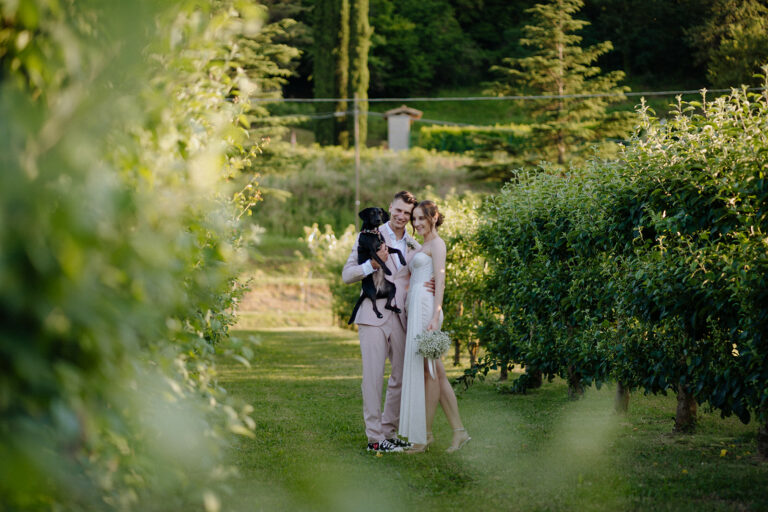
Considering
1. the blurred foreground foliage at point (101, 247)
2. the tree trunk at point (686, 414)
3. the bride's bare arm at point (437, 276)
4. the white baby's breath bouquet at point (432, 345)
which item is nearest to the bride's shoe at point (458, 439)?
the white baby's breath bouquet at point (432, 345)

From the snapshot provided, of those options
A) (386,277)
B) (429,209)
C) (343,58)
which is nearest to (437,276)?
(386,277)

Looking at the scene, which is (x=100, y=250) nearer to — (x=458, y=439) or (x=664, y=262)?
(x=664, y=262)

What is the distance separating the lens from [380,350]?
662 centimetres

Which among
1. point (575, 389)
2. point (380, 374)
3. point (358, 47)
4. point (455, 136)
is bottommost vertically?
point (575, 389)

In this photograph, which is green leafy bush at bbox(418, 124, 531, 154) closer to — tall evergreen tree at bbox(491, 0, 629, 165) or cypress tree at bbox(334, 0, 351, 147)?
cypress tree at bbox(334, 0, 351, 147)

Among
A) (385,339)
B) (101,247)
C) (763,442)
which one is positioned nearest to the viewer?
(101,247)

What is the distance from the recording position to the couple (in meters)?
6.35

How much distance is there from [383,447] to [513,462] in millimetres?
1157

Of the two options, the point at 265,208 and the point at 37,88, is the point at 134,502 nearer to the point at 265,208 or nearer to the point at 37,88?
the point at 37,88

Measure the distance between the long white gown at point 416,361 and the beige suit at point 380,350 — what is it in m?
0.20

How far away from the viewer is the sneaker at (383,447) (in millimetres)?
6400

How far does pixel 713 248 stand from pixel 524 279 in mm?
3489

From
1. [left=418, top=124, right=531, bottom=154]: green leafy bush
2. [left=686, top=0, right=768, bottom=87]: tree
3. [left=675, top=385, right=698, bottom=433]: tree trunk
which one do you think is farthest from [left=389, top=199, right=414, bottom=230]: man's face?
[left=418, top=124, right=531, bottom=154]: green leafy bush

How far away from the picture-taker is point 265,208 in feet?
110
